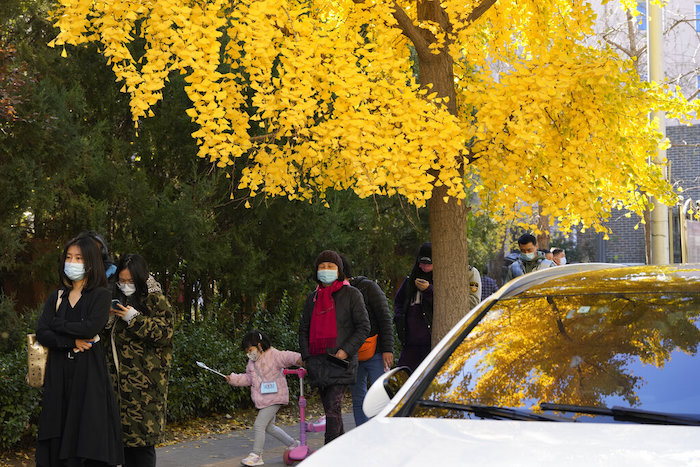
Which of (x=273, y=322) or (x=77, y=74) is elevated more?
(x=77, y=74)

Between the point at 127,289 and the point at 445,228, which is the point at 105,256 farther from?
the point at 445,228

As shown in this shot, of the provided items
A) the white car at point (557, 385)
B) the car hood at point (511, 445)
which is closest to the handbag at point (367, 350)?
the white car at point (557, 385)

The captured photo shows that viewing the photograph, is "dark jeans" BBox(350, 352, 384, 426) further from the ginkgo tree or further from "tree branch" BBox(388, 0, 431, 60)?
"tree branch" BBox(388, 0, 431, 60)

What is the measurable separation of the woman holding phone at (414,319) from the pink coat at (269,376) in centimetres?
122

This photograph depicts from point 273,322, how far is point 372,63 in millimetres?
4781

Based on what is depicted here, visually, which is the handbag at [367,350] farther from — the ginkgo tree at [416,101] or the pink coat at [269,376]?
the ginkgo tree at [416,101]

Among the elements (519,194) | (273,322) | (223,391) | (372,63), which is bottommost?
(223,391)

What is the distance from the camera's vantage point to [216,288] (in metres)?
12.4

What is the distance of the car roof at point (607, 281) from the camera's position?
3875 millimetres

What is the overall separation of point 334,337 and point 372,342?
91 cm

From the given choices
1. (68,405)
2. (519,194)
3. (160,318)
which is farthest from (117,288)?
(519,194)

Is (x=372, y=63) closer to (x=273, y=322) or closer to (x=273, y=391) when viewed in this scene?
(x=273, y=391)

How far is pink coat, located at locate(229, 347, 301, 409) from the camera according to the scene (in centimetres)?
822

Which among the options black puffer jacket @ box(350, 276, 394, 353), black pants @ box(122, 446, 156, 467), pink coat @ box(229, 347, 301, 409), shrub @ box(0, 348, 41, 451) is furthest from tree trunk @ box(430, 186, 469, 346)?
shrub @ box(0, 348, 41, 451)
